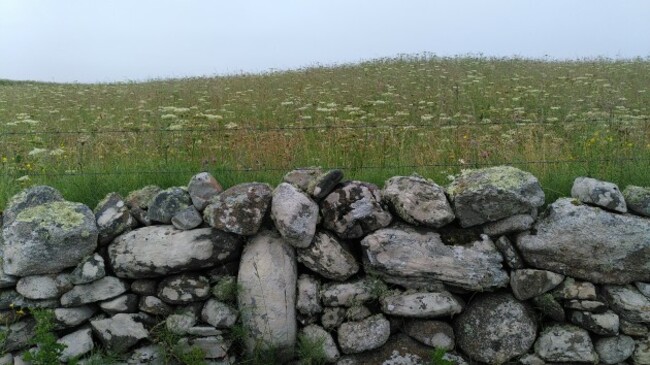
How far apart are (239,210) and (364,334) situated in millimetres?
1399

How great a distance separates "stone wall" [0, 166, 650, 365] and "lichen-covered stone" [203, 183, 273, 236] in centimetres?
1

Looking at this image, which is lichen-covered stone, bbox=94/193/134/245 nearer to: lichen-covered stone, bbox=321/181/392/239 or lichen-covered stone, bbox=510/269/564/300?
lichen-covered stone, bbox=321/181/392/239

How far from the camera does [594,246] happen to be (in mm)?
4086

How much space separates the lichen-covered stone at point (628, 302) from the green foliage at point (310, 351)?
2296 millimetres

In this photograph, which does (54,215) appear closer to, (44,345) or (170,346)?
(44,345)

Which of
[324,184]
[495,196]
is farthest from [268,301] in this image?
[495,196]

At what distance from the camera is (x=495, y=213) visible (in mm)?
4141

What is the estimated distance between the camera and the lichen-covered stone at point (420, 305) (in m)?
4.14

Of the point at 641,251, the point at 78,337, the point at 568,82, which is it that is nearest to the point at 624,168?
the point at 641,251

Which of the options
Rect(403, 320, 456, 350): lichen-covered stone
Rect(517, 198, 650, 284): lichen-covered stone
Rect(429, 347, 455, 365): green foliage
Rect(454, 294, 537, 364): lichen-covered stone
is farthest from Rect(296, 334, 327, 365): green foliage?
Rect(517, 198, 650, 284): lichen-covered stone

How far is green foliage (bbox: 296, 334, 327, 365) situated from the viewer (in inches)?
165

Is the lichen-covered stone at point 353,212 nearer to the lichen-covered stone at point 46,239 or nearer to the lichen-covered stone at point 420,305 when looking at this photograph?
the lichen-covered stone at point 420,305

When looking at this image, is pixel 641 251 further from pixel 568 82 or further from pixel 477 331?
pixel 568 82

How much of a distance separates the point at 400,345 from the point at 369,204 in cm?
117
